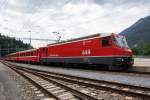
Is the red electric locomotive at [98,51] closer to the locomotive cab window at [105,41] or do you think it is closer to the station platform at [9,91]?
the locomotive cab window at [105,41]

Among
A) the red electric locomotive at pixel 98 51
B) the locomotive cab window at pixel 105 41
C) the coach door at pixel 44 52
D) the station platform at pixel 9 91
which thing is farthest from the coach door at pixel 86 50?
the coach door at pixel 44 52

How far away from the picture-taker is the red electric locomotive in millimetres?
21609

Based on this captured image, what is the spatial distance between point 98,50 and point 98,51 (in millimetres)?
84

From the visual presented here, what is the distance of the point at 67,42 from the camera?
30.8 meters

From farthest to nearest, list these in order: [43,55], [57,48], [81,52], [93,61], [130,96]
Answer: [43,55] → [57,48] → [81,52] → [93,61] → [130,96]

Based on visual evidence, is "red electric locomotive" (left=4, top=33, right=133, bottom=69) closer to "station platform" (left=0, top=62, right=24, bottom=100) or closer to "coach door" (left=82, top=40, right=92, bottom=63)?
"coach door" (left=82, top=40, right=92, bottom=63)

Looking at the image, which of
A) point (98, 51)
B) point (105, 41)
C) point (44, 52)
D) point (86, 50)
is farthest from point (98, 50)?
point (44, 52)

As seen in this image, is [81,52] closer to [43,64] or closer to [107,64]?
[107,64]

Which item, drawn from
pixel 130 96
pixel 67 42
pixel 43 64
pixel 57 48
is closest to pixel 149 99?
pixel 130 96

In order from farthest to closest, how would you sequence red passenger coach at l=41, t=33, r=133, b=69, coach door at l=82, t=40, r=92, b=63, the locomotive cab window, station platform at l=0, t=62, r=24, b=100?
coach door at l=82, t=40, r=92, b=63, the locomotive cab window, red passenger coach at l=41, t=33, r=133, b=69, station platform at l=0, t=62, r=24, b=100

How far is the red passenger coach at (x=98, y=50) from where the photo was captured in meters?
21.6

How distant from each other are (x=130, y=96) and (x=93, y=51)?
47.8ft

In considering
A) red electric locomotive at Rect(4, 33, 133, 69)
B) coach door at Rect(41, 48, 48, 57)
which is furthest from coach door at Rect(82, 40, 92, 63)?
coach door at Rect(41, 48, 48, 57)

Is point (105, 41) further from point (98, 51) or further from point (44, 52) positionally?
point (44, 52)
